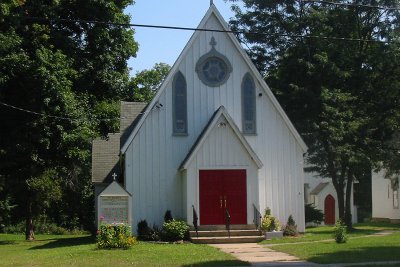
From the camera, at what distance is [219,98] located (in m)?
28.0

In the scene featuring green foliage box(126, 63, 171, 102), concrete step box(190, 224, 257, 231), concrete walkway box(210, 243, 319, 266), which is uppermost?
green foliage box(126, 63, 171, 102)

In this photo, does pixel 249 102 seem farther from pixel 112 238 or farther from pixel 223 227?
pixel 112 238

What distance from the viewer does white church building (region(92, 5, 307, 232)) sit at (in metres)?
26.5

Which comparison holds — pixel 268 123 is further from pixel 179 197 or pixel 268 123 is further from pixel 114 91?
pixel 114 91

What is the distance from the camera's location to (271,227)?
26.2 metres

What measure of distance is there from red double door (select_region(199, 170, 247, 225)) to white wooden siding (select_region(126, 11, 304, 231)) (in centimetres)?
52

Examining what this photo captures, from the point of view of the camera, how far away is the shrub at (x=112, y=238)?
21.1 m

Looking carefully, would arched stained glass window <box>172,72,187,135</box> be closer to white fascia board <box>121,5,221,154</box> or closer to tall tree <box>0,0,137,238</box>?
white fascia board <box>121,5,221,154</box>

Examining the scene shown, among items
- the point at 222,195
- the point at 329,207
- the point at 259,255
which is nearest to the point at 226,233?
the point at 222,195

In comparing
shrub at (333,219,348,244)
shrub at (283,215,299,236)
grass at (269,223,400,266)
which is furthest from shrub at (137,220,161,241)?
shrub at (333,219,348,244)

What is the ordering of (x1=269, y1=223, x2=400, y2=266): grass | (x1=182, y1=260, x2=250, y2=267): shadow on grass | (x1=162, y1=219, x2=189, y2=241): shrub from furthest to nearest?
1. (x1=162, y1=219, x2=189, y2=241): shrub
2. (x1=269, y1=223, x2=400, y2=266): grass
3. (x1=182, y1=260, x2=250, y2=267): shadow on grass

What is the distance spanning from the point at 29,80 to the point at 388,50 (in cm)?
1825

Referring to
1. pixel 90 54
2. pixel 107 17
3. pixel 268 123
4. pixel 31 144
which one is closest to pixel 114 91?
pixel 90 54

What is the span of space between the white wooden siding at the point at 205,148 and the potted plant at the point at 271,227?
30.5 inches
